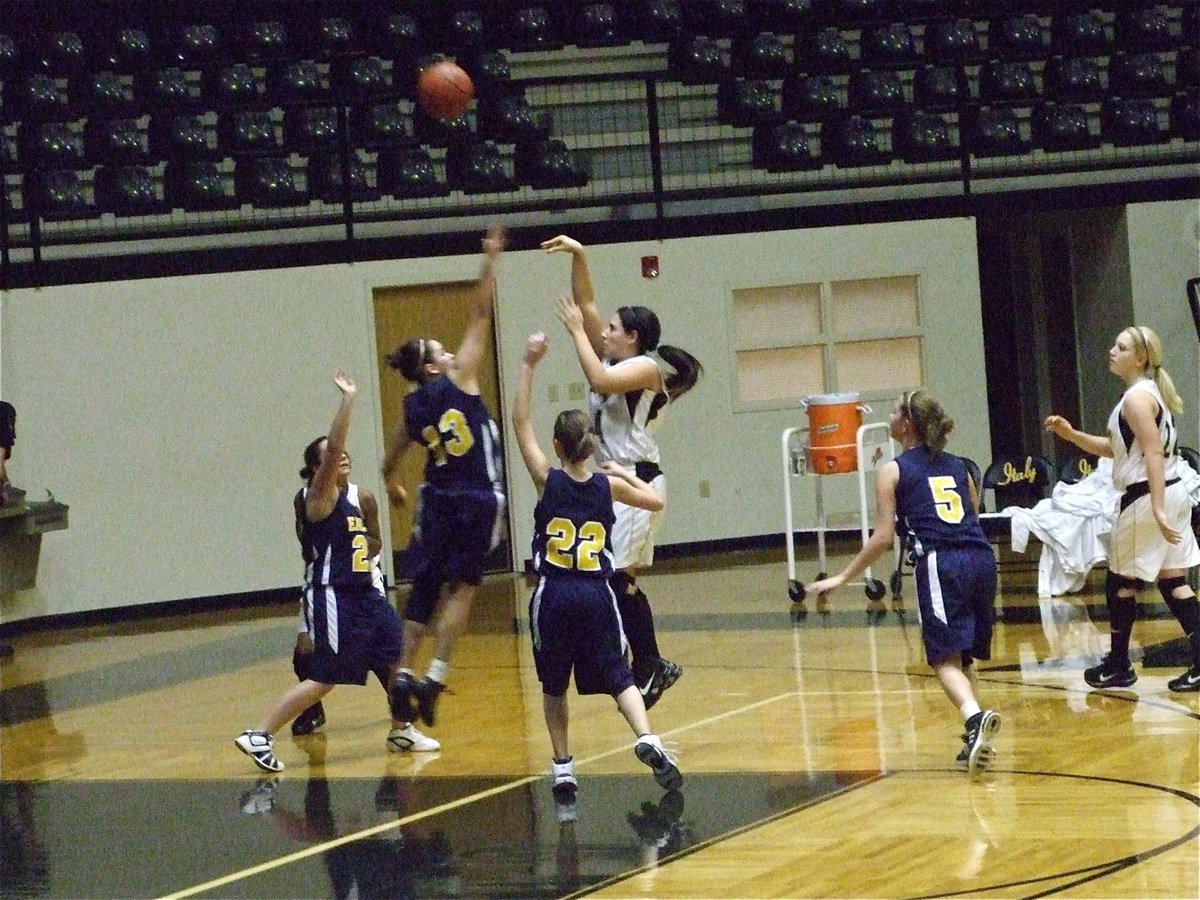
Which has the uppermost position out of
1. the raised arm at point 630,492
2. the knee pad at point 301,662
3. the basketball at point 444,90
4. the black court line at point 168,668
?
the basketball at point 444,90

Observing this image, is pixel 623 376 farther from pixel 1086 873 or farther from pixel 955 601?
pixel 1086 873

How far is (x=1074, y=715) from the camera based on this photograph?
790cm

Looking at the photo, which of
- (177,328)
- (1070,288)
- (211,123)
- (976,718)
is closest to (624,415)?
(976,718)

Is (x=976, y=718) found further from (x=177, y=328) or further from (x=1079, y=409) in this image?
(x=1079, y=409)

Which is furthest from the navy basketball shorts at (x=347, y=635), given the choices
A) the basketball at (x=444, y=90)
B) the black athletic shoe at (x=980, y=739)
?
the basketball at (x=444, y=90)

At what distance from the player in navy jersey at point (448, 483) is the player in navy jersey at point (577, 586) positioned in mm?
811

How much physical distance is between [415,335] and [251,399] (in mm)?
1455

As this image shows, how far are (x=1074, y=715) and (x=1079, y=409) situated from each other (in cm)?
1059

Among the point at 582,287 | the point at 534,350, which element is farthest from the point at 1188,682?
the point at 534,350

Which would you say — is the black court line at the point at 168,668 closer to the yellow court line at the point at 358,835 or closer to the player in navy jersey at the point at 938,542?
the yellow court line at the point at 358,835

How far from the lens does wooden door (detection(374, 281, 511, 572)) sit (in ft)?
50.4

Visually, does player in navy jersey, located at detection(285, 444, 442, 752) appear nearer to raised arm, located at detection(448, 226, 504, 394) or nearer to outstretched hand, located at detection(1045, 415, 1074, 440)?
raised arm, located at detection(448, 226, 504, 394)

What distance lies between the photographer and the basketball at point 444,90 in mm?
9867

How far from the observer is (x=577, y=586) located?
674 cm
